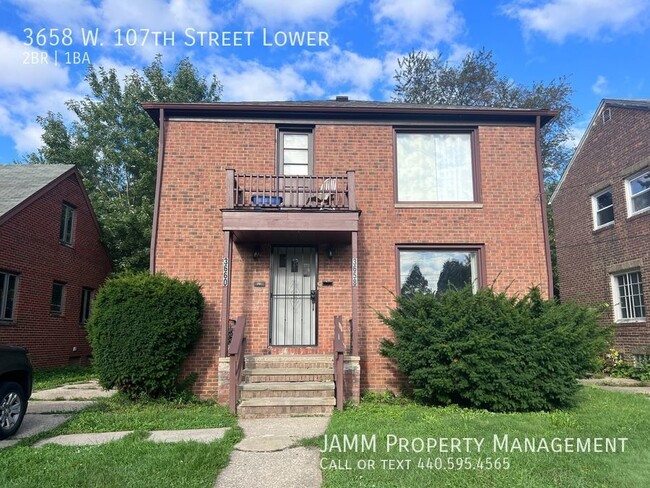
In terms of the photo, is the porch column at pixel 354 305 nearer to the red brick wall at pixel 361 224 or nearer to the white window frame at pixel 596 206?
the red brick wall at pixel 361 224

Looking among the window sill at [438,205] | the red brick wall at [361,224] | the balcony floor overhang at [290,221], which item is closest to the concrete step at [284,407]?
the red brick wall at [361,224]

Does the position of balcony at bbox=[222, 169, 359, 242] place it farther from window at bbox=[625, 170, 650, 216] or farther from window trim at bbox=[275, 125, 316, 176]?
window at bbox=[625, 170, 650, 216]

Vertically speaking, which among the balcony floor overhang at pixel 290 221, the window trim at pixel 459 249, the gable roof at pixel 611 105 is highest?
the gable roof at pixel 611 105

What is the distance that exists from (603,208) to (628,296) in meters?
2.79

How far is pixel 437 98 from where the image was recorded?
2594cm

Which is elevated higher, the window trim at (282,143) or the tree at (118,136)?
the tree at (118,136)

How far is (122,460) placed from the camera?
4.57 meters

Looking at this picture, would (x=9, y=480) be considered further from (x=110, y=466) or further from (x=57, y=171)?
(x=57, y=171)

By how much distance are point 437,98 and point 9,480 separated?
83.6 feet

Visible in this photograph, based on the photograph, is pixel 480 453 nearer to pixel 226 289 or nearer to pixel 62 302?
pixel 226 289

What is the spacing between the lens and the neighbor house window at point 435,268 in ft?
30.0

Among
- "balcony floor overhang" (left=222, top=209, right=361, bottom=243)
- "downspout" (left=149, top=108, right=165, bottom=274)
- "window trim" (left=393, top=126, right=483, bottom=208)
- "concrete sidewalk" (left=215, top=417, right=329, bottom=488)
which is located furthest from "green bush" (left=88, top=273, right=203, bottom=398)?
"window trim" (left=393, top=126, right=483, bottom=208)

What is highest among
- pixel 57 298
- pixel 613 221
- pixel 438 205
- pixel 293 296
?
pixel 613 221

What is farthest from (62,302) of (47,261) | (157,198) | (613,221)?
(613,221)
